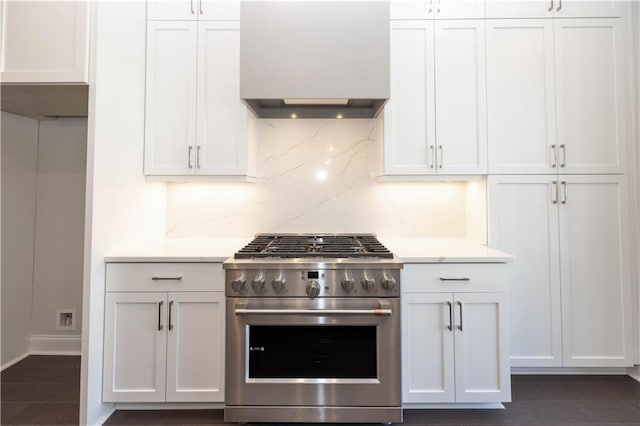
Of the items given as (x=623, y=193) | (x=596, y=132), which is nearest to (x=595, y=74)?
(x=596, y=132)

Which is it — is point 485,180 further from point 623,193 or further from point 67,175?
point 67,175

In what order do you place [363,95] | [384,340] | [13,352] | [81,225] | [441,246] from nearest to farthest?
[384,340]
[363,95]
[441,246]
[13,352]
[81,225]

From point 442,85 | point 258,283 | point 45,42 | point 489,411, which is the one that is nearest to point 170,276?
point 258,283

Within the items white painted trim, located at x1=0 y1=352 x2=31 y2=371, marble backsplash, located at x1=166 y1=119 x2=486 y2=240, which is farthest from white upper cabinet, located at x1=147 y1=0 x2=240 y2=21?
white painted trim, located at x1=0 y1=352 x2=31 y2=371

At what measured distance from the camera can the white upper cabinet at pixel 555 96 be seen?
2270 millimetres

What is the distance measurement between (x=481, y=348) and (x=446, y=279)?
0.40m

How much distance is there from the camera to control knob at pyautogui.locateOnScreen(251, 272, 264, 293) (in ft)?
5.73

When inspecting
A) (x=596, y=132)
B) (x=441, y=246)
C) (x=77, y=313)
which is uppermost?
(x=596, y=132)

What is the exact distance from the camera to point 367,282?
1.73 m

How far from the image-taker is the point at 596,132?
2.27 meters

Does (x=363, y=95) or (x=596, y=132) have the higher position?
(x=363, y=95)

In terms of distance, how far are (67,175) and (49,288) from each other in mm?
831

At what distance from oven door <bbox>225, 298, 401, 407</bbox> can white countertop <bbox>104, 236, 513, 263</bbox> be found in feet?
0.98

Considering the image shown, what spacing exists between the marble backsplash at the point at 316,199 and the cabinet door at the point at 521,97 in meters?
0.43
